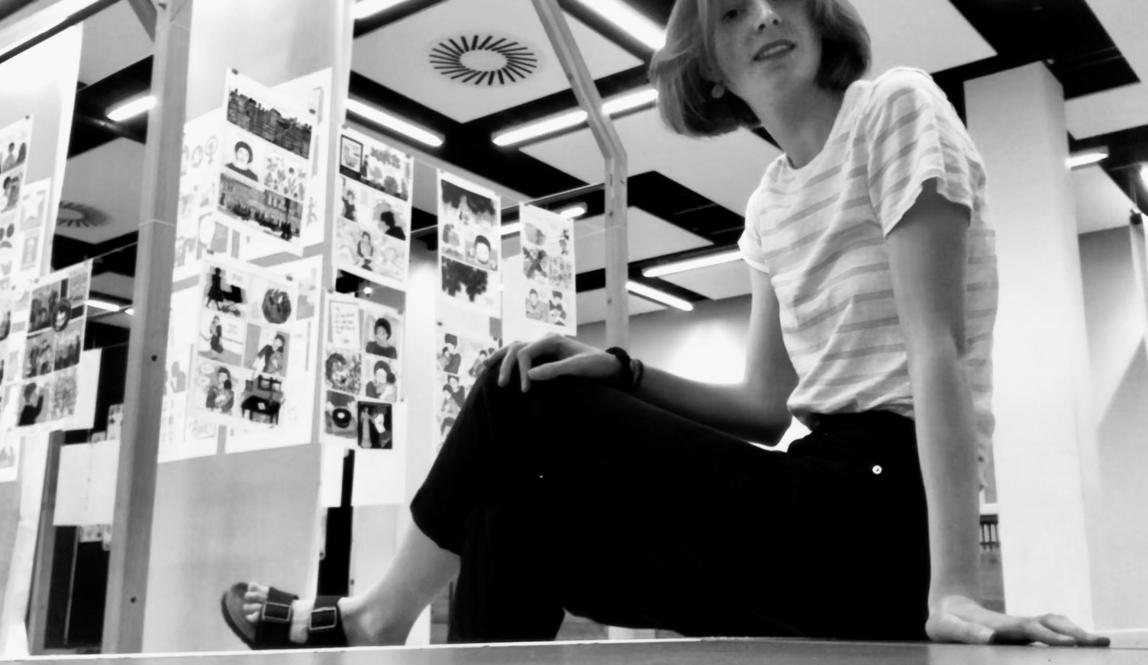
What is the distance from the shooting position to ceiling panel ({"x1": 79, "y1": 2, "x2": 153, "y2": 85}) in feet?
13.7

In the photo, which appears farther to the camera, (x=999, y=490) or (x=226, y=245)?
(x=999, y=490)

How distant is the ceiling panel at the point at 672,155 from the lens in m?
5.28

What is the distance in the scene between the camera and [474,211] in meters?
2.71

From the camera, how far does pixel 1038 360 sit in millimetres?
4625

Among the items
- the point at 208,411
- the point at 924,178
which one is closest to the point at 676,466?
the point at 924,178

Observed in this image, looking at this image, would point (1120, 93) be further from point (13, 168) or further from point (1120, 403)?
point (13, 168)

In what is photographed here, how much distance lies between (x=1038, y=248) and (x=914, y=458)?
13.8 feet

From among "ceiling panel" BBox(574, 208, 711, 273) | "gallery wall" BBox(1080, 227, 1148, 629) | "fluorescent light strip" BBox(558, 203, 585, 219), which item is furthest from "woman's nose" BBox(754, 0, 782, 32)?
"gallery wall" BBox(1080, 227, 1148, 629)

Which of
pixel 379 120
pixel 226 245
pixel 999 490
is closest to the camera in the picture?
pixel 226 245

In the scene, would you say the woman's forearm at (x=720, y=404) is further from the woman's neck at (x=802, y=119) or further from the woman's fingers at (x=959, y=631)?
the woman's fingers at (x=959, y=631)

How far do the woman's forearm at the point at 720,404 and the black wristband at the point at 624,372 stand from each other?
3 cm

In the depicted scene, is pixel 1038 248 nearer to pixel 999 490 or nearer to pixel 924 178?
pixel 999 490

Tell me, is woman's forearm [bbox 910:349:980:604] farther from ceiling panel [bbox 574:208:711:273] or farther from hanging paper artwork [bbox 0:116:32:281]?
ceiling panel [bbox 574:208:711:273]

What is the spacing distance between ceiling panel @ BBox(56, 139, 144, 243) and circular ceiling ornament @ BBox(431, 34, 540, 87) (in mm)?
1636
